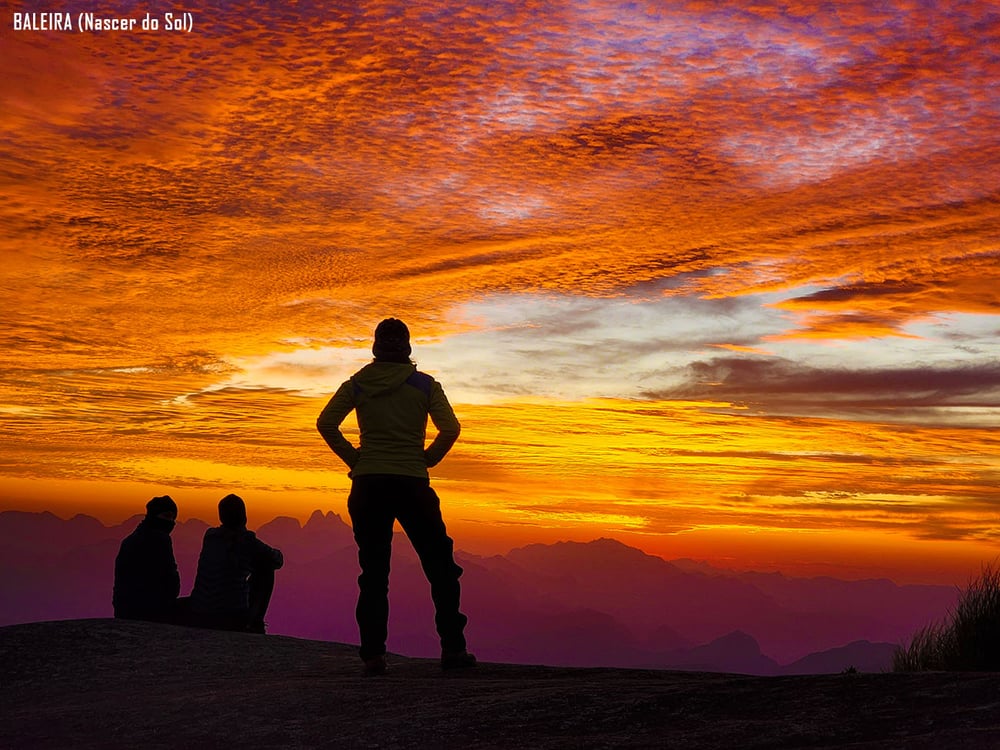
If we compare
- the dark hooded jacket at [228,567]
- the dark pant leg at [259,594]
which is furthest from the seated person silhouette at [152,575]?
the dark pant leg at [259,594]

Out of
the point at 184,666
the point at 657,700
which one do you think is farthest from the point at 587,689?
the point at 184,666

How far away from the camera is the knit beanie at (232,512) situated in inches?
473

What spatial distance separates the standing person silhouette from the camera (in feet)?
28.1

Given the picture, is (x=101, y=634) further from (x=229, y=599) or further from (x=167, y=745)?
(x=167, y=745)

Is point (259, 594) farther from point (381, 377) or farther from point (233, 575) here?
point (381, 377)

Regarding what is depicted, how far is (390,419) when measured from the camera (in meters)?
8.55

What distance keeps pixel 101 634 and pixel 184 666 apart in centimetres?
179

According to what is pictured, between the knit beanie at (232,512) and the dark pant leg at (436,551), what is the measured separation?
383cm

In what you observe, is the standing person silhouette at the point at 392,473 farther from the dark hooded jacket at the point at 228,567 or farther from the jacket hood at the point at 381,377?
the dark hooded jacket at the point at 228,567

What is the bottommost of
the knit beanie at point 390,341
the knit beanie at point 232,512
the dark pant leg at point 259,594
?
the dark pant leg at point 259,594

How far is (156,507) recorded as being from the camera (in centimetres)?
1277

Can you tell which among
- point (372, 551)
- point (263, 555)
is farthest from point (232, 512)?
point (372, 551)

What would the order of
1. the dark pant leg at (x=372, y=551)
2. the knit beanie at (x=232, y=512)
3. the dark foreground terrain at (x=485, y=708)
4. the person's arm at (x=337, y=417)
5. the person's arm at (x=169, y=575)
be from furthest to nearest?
1. the person's arm at (x=169, y=575)
2. the knit beanie at (x=232, y=512)
3. the person's arm at (x=337, y=417)
4. the dark pant leg at (x=372, y=551)
5. the dark foreground terrain at (x=485, y=708)

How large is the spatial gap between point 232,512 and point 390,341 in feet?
14.1
